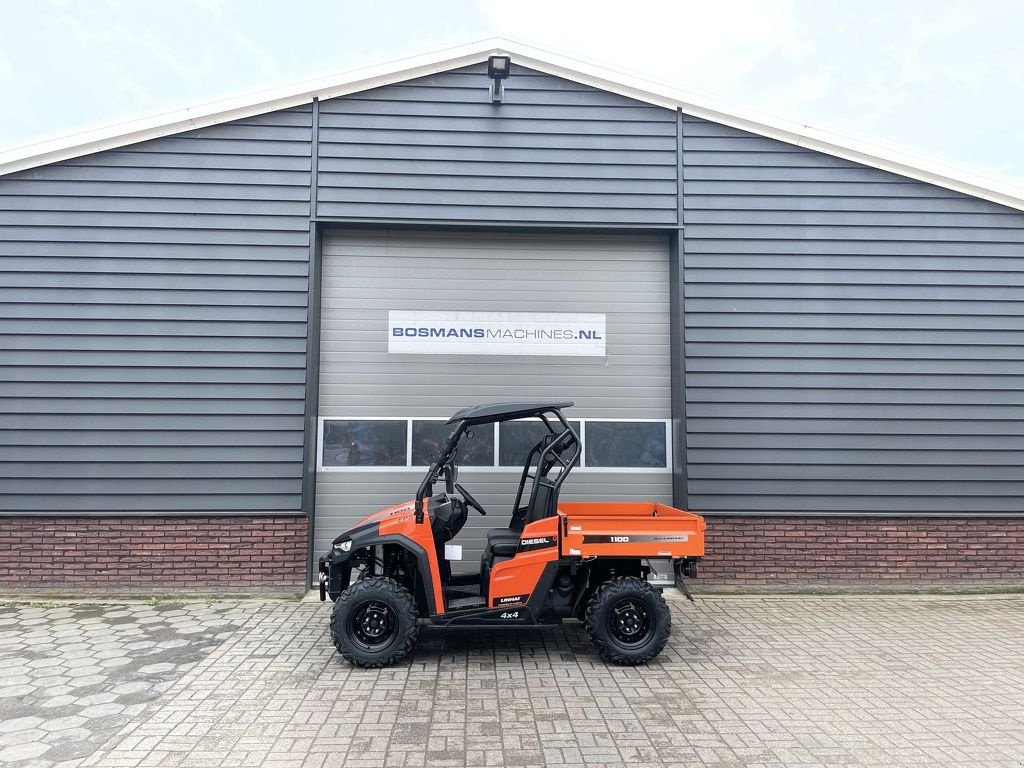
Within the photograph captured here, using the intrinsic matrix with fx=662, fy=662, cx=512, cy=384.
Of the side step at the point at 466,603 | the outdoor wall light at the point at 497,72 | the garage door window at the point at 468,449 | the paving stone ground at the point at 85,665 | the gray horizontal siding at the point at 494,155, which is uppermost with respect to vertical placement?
the outdoor wall light at the point at 497,72

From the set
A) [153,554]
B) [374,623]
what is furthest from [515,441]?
[153,554]

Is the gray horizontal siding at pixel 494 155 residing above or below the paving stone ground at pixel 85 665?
above

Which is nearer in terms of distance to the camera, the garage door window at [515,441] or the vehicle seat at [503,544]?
the vehicle seat at [503,544]

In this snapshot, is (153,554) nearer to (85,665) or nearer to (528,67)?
(85,665)

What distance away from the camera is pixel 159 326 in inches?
297

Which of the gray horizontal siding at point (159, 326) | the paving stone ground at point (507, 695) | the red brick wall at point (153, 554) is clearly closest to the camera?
the paving stone ground at point (507, 695)

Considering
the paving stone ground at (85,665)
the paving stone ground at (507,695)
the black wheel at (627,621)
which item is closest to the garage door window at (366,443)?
the paving stone ground at (507,695)

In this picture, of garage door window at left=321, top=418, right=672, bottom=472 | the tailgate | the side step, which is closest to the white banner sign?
garage door window at left=321, top=418, right=672, bottom=472

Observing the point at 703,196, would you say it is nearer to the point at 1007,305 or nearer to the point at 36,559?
the point at 1007,305

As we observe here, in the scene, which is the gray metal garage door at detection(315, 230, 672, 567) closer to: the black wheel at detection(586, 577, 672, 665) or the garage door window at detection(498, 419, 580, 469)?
the garage door window at detection(498, 419, 580, 469)

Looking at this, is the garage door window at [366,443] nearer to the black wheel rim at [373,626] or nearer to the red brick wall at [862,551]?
the black wheel rim at [373,626]

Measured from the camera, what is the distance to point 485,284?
8008mm

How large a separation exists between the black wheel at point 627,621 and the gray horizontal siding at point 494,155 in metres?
4.44

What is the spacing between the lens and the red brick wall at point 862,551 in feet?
25.1
